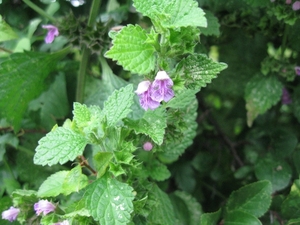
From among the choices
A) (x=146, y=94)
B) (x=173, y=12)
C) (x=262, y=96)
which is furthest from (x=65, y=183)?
(x=262, y=96)

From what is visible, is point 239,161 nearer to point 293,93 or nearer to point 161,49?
point 293,93

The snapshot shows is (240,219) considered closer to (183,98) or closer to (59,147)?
(183,98)

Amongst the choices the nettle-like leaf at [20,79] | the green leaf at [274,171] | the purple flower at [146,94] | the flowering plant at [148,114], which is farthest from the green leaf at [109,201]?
the green leaf at [274,171]

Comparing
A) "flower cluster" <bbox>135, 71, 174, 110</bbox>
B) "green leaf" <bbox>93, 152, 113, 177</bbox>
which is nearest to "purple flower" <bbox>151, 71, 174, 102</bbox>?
"flower cluster" <bbox>135, 71, 174, 110</bbox>

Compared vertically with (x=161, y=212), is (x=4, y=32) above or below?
above

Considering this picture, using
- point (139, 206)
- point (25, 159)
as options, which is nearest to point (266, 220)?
point (139, 206)

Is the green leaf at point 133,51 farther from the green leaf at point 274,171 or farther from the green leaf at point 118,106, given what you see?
the green leaf at point 274,171
